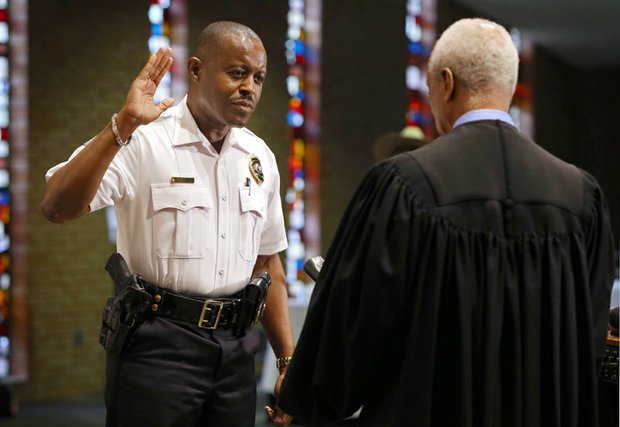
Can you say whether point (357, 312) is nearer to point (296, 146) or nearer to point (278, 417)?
point (278, 417)

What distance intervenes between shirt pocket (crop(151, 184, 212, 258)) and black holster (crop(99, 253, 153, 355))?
0.10 meters

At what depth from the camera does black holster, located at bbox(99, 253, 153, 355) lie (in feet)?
7.41

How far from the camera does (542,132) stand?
9.52 m

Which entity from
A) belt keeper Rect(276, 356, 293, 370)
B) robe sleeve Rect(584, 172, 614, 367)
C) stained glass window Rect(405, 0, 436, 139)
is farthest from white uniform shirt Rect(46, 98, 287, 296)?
stained glass window Rect(405, 0, 436, 139)

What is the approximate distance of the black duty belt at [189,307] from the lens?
2.30m

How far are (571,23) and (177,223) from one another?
23.6ft

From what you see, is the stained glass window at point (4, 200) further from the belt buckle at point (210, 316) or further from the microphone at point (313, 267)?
the microphone at point (313, 267)

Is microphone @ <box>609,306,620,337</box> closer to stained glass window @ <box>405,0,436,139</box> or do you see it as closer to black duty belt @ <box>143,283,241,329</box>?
black duty belt @ <box>143,283,241,329</box>

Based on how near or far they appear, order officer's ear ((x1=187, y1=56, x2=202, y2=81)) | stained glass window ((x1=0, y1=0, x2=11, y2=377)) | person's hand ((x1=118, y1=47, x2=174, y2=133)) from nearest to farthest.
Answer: person's hand ((x1=118, y1=47, x2=174, y2=133)), officer's ear ((x1=187, y1=56, x2=202, y2=81)), stained glass window ((x1=0, y1=0, x2=11, y2=377))

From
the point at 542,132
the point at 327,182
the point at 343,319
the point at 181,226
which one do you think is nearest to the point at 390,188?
the point at 343,319

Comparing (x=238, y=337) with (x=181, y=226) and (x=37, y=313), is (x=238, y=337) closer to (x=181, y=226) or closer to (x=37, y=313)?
(x=181, y=226)

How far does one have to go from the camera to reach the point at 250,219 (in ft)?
8.14

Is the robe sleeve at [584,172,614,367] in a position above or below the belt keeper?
above

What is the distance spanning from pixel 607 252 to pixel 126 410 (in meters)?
1.15
